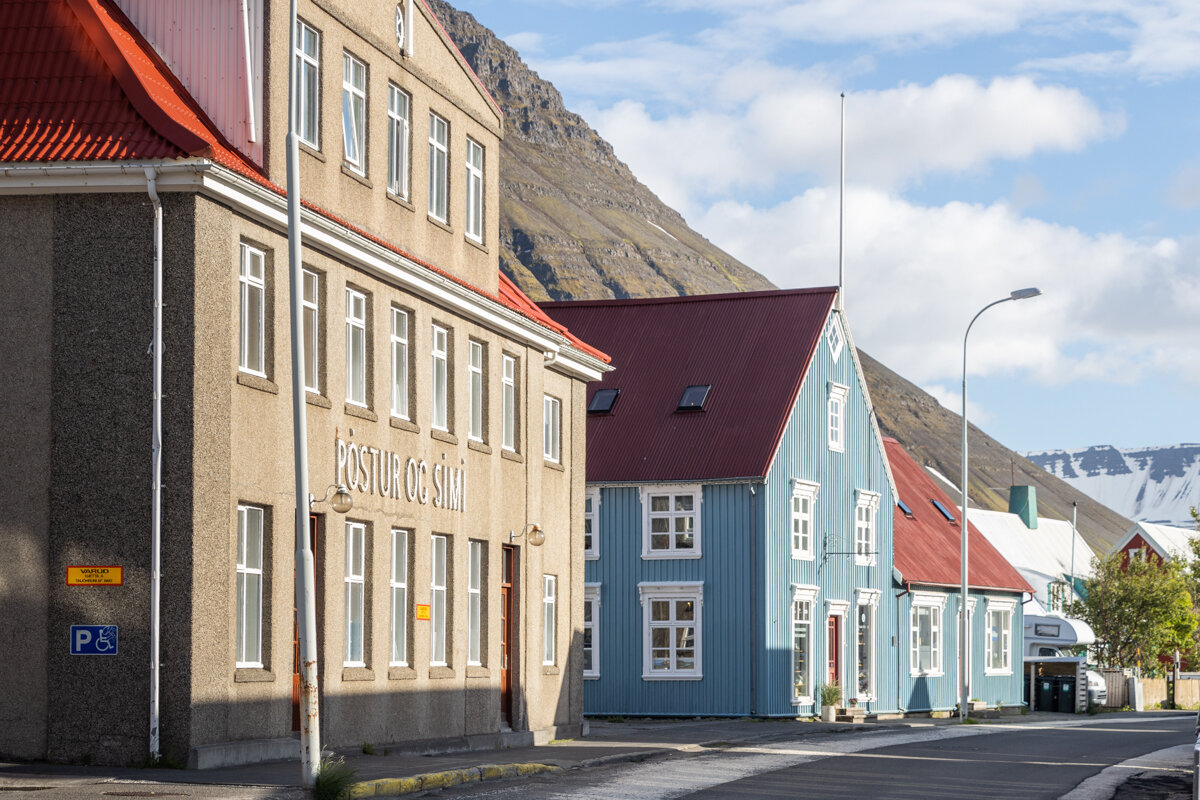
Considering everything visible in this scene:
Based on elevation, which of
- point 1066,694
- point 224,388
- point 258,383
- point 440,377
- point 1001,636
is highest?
point 440,377

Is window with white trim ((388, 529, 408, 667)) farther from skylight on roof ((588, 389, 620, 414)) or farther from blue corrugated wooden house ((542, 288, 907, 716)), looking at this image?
skylight on roof ((588, 389, 620, 414))

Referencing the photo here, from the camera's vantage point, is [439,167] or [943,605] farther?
[943,605]

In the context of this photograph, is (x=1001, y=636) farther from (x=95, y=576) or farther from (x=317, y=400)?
(x=95, y=576)

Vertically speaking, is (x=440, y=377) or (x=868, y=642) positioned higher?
(x=440, y=377)

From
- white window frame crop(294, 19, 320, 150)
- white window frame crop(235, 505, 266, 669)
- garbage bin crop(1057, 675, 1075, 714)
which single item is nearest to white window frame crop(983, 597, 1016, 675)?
garbage bin crop(1057, 675, 1075, 714)

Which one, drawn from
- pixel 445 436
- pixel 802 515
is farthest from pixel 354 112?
pixel 802 515

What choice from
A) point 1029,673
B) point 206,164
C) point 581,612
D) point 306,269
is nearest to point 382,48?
point 306,269

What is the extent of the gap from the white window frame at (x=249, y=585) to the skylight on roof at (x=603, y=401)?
78.9 ft

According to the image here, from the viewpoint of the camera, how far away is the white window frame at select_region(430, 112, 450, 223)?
2694cm

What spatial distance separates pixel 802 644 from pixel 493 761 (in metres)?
20.7

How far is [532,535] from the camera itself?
96.7ft

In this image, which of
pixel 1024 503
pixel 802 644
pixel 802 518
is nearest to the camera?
pixel 802 644

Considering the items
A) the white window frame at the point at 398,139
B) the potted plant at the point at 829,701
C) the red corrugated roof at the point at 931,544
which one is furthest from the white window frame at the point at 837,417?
the white window frame at the point at 398,139

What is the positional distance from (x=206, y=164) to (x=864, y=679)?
30919mm
